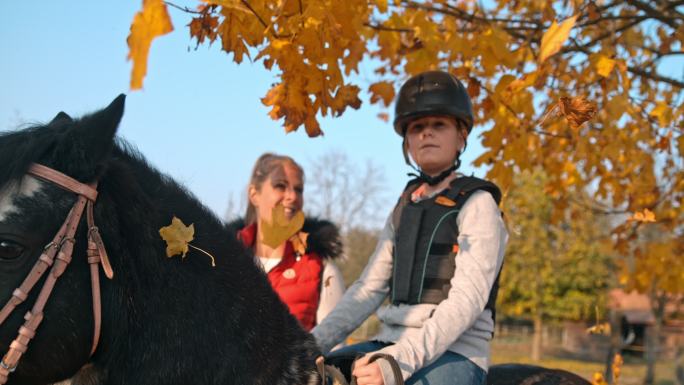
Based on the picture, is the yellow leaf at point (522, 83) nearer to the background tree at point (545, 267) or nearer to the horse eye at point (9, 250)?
the horse eye at point (9, 250)

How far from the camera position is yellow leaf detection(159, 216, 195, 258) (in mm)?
2070

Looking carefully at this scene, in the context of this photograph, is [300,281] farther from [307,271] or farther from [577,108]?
[577,108]

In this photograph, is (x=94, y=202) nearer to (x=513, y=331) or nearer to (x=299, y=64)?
(x=299, y=64)

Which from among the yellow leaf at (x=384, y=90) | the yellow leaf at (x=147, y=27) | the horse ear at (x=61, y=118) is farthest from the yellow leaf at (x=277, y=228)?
the yellow leaf at (x=384, y=90)

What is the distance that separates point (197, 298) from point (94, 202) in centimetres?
46

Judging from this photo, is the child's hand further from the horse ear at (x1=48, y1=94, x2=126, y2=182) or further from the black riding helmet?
the black riding helmet

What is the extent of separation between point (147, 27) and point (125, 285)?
924 mm

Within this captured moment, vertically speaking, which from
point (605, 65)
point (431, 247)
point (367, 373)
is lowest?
point (367, 373)

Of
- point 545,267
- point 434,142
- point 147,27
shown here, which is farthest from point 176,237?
point 545,267

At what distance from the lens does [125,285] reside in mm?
2023

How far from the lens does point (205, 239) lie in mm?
2258

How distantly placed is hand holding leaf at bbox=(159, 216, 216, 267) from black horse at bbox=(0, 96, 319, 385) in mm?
47

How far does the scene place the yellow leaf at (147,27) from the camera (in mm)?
1378

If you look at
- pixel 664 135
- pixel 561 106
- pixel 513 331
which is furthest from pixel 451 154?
pixel 513 331
